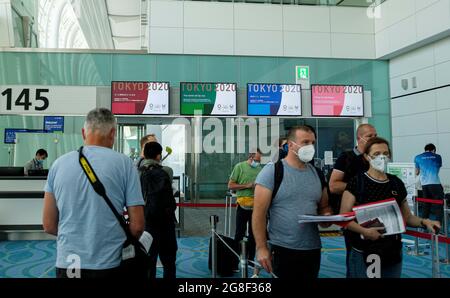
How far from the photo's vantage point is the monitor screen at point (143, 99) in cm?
948

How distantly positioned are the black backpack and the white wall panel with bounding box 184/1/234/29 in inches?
436

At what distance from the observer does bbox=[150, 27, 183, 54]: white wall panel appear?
13.4m

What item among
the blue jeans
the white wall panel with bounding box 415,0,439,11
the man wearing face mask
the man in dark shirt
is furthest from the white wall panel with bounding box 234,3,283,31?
the blue jeans

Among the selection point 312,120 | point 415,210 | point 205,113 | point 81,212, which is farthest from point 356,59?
point 81,212

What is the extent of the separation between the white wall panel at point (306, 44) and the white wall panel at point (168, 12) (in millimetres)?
3909

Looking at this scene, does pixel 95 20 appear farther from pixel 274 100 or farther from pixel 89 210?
pixel 89 210

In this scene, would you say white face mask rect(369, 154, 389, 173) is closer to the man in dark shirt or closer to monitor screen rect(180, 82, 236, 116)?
the man in dark shirt

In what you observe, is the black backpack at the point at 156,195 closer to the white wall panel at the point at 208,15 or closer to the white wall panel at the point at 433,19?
the white wall panel at the point at 433,19

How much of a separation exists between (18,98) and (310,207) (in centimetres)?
774

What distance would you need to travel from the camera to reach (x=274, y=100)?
10.0m

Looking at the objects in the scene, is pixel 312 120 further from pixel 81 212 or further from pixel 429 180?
pixel 81 212

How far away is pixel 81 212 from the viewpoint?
5.69 feet

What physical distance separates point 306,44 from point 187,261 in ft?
35.0

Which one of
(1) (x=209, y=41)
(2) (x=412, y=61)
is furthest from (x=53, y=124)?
(2) (x=412, y=61)
